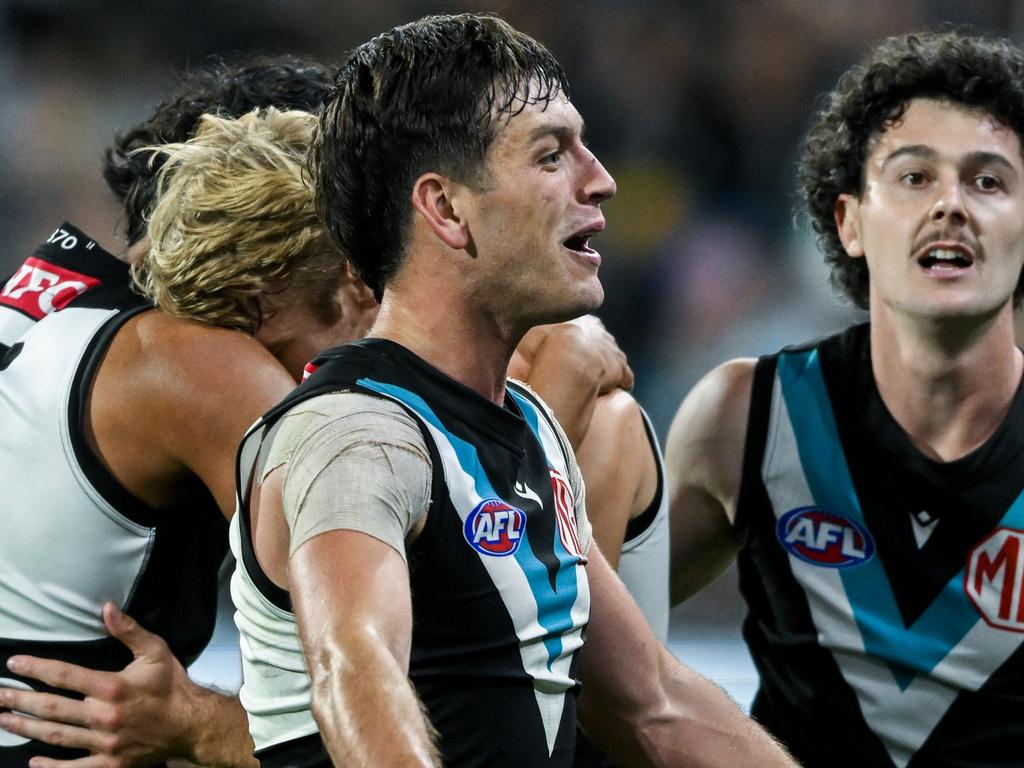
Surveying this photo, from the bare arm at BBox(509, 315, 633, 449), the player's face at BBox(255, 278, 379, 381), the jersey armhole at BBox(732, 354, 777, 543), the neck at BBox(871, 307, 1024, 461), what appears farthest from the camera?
the jersey armhole at BBox(732, 354, 777, 543)

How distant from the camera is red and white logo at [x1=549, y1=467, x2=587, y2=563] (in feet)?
6.92

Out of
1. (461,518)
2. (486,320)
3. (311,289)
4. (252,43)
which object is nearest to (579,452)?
(311,289)

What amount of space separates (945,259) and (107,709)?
1.96m

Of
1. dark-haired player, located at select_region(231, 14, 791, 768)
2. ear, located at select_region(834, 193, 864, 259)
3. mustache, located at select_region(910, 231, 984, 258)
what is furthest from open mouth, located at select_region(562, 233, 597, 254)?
ear, located at select_region(834, 193, 864, 259)

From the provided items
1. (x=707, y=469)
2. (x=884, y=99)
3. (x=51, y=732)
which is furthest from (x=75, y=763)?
(x=884, y=99)

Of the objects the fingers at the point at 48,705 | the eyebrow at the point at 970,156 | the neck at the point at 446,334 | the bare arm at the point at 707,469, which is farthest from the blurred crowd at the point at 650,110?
the neck at the point at 446,334

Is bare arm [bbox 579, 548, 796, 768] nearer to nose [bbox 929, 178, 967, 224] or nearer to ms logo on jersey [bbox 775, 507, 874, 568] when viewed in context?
ms logo on jersey [bbox 775, 507, 874, 568]

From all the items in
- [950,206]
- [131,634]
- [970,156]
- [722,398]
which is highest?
[970,156]

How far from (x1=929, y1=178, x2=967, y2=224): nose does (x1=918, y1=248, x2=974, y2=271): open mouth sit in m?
0.07

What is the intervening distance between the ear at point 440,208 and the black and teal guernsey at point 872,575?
151 cm

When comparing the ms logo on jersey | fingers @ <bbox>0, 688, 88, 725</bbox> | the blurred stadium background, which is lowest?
fingers @ <bbox>0, 688, 88, 725</bbox>

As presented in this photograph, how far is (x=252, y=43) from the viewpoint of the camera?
6.94 meters

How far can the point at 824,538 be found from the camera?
3.33 metres

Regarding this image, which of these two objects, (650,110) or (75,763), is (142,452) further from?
(650,110)
